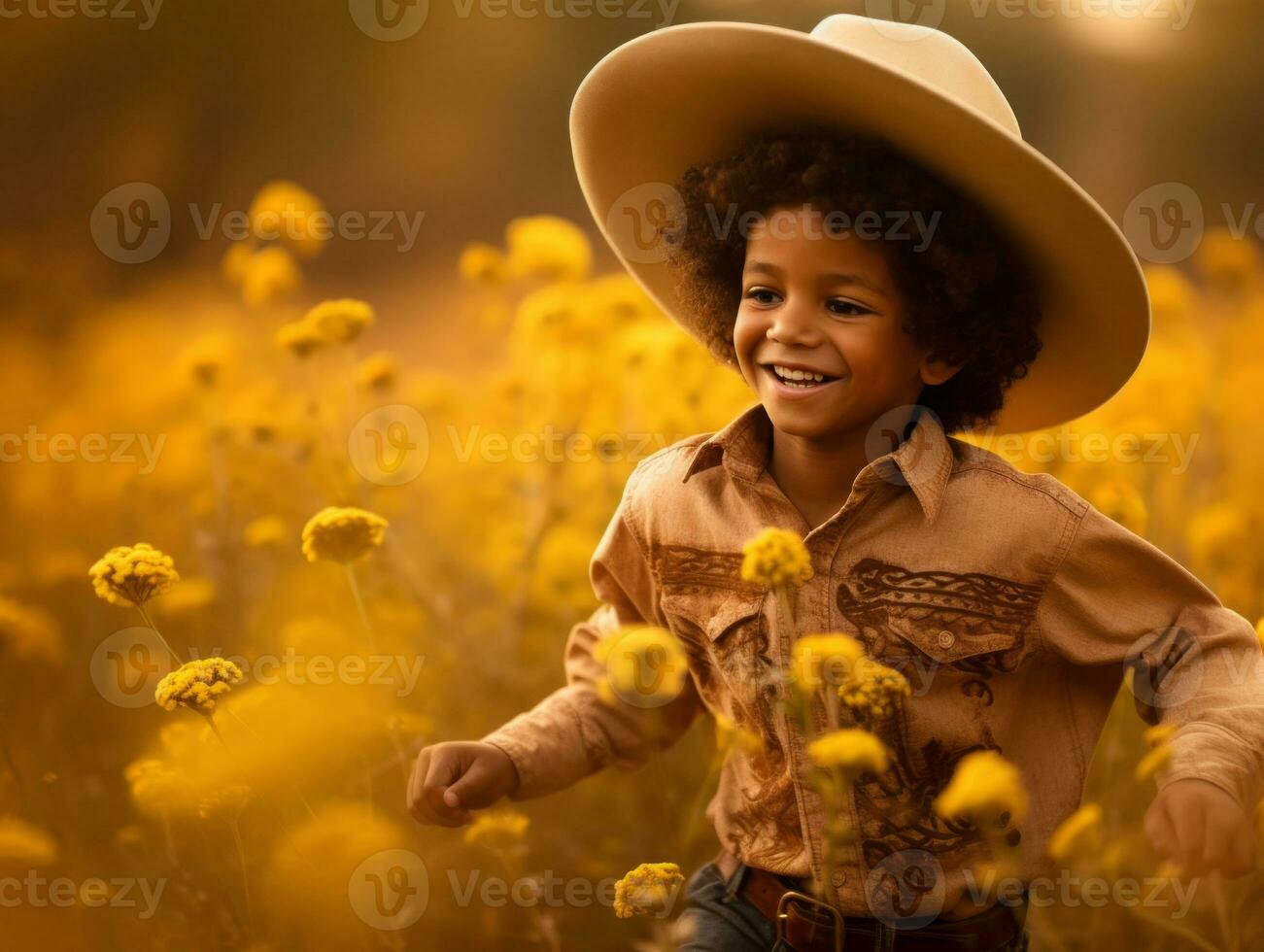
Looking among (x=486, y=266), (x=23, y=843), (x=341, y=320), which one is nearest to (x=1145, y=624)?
(x=341, y=320)

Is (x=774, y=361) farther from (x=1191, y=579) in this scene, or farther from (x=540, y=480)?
(x=540, y=480)

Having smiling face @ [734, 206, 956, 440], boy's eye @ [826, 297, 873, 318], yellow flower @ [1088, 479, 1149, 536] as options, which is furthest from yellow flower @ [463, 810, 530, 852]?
yellow flower @ [1088, 479, 1149, 536]

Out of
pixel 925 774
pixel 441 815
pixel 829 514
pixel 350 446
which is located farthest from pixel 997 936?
pixel 350 446

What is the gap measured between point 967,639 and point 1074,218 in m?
0.38

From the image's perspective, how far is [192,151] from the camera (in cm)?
282

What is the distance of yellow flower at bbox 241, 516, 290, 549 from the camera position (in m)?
1.94

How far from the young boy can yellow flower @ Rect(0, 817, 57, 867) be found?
0.56 metres

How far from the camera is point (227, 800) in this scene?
1380 millimetres

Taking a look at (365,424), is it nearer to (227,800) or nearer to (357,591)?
(357,591)

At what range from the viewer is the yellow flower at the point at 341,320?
5.90 feet

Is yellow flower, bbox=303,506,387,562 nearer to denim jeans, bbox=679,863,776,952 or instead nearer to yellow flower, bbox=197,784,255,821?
yellow flower, bbox=197,784,255,821

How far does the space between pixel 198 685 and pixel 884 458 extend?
0.68 meters

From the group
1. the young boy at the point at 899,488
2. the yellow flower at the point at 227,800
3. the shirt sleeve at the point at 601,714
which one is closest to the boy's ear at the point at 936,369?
the young boy at the point at 899,488

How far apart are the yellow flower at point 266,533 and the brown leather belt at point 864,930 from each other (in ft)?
3.39
